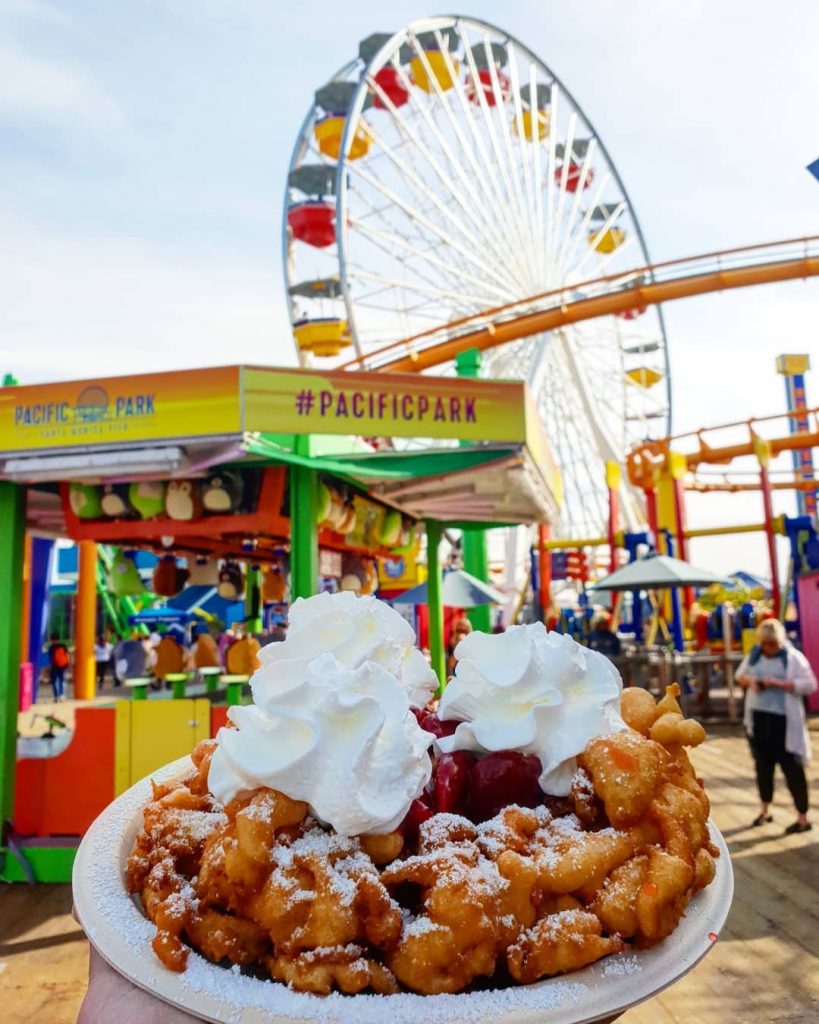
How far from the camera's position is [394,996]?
0.74m

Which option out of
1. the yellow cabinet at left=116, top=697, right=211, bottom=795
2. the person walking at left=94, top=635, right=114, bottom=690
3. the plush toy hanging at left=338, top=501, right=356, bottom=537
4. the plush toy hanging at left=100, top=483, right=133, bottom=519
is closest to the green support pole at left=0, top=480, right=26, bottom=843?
the plush toy hanging at left=100, top=483, right=133, bottom=519

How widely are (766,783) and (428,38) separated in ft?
49.5

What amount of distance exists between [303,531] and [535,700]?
118 inches

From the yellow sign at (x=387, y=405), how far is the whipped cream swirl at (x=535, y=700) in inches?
93.4

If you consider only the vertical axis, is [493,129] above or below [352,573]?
above

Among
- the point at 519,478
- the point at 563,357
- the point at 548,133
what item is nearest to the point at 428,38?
Answer: the point at 548,133

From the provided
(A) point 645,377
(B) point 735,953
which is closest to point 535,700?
(B) point 735,953

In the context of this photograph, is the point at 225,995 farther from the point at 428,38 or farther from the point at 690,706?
the point at 428,38

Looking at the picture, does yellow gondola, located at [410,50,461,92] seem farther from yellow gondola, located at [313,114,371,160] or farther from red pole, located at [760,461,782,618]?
red pole, located at [760,461,782,618]

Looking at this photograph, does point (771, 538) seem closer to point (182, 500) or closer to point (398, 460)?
point (398, 460)

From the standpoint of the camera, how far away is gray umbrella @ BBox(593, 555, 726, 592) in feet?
27.9

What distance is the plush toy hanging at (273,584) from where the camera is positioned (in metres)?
6.68

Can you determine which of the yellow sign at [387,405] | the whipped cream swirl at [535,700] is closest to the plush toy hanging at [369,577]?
the yellow sign at [387,405]

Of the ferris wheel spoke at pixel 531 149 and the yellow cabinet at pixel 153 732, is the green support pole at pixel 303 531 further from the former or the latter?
the ferris wheel spoke at pixel 531 149
